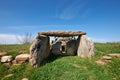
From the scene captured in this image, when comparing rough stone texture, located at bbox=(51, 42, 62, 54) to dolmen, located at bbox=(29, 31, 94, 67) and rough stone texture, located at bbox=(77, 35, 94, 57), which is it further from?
rough stone texture, located at bbox=(77, 35, 94, 57)

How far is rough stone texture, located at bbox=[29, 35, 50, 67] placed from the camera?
14.8 m

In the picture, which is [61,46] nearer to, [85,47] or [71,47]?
[71,47]

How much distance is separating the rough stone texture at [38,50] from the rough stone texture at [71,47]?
9.44 ft

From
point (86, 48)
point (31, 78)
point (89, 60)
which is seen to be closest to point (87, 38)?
point (86, 48)

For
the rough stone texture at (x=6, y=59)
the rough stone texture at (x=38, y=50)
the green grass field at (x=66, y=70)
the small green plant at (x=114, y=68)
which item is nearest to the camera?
the green grass field at (x=66, y=70)

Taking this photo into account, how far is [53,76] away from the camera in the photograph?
13.1 metres

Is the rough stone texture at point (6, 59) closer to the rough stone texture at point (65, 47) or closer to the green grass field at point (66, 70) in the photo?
the green grass field at point (66, 70)

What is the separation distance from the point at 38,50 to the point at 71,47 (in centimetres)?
446

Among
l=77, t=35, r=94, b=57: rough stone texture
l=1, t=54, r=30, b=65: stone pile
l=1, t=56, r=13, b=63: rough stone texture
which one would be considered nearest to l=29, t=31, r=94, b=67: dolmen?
l=77, t=35, r=94, b=57: rough stone texture

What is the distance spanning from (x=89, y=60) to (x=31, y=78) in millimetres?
5323

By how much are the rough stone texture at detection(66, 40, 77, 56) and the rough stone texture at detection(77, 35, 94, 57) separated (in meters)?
0.90

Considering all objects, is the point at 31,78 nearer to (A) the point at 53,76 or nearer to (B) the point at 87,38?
(A) the point at 53,76

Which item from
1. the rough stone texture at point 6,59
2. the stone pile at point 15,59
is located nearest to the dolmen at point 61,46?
the stone pile at point 15,59

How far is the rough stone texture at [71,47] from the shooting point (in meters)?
18.3
